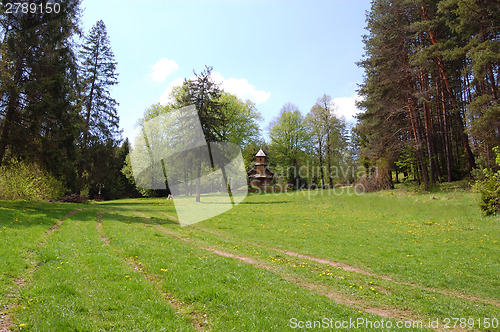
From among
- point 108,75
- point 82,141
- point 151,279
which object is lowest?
point 151,279

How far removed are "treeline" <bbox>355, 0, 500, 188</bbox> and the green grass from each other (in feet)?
35.8

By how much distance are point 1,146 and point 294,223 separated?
2012cm

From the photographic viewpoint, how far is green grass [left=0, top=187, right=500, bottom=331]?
512 cm

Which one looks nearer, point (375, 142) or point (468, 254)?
point (468, 254)

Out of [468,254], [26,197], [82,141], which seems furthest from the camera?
[82,141]

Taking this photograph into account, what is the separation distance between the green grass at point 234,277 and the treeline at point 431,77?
1091 cm

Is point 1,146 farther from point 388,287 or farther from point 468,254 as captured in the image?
point 468,254

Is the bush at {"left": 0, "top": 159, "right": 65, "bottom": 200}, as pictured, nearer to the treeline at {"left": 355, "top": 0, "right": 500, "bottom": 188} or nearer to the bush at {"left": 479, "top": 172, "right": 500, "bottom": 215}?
the bush at {"left": 479, "top": 172, "right": 500, "bottom": 215}

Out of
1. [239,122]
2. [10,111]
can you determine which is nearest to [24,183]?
[10,111]

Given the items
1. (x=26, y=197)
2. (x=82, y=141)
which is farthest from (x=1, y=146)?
(x=82, y=141)

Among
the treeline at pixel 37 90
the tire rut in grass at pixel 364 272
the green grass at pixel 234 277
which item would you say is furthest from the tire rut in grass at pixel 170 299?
the treeline at pixel 37 90

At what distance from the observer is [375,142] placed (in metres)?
33.9

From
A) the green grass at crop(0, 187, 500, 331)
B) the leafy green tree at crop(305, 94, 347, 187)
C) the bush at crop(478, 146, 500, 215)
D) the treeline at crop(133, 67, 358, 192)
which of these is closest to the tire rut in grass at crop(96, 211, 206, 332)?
the green grass at crop(0, 187, 500, 331)

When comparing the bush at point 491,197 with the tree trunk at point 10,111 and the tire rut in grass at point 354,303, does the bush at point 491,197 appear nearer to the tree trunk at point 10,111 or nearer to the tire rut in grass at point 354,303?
the tire rut in grass at point 354,303
